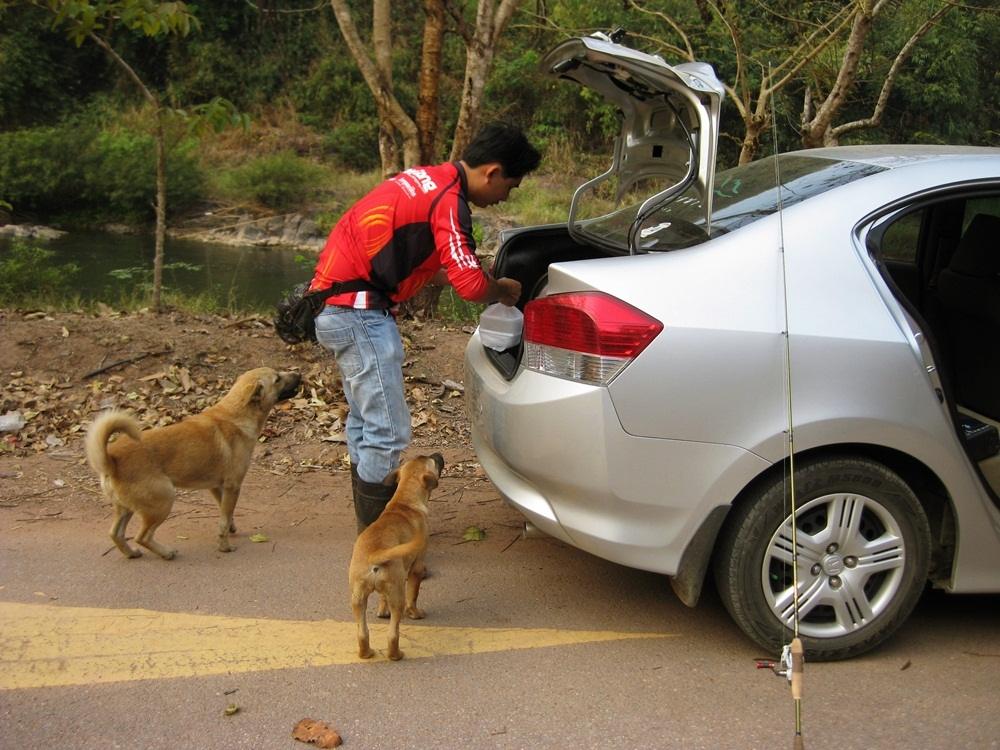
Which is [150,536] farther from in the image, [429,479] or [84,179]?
[84,179]

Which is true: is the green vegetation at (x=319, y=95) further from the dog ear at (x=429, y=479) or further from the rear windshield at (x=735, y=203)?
the dog ear at (x=429, y=479)

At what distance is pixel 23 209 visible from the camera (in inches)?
1040

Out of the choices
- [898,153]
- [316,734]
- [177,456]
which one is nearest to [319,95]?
[177,456]

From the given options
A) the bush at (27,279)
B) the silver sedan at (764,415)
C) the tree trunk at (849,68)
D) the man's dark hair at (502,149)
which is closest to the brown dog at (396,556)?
the silver sedan at (764,415)

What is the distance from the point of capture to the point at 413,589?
154 inches

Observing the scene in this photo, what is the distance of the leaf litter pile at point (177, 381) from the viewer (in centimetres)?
596

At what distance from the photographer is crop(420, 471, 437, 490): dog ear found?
159 inches

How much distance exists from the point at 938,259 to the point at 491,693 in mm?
3304

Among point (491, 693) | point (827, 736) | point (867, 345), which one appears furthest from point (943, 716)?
point (491, 693)

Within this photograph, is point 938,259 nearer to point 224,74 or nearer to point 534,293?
point 534,293

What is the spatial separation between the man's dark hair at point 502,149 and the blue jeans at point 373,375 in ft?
2.58

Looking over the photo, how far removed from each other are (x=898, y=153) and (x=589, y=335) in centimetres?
172

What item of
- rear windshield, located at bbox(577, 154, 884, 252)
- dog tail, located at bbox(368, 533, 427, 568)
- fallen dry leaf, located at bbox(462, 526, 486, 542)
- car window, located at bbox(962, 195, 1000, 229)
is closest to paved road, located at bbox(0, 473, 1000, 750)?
fallen dry leaf, located at bbox(462, 526, 486, 542)

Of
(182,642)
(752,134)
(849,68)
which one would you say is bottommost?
(182,642)
